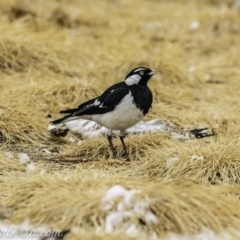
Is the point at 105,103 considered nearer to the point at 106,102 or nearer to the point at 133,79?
the point at 106,102

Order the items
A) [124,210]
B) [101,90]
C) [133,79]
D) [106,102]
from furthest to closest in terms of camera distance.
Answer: [101,90] → [133,79] → [106,102] → [124,210]

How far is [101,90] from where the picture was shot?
774 centimetres

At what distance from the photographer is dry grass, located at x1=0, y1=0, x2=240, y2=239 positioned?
4348 mm

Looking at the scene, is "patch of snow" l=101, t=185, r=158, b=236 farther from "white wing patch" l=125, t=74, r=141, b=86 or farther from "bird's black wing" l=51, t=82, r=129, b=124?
"white wing patch" l=125, t=74, r=141, b=86

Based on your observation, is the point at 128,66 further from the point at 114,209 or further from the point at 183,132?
the point at 114,209

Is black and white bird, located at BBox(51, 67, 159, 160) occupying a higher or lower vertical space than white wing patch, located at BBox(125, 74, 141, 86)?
lower

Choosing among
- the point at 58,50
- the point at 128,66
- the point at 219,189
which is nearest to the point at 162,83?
the point at 128,66

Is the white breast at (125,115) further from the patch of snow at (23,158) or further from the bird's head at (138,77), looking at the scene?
the patch of snow at (23,158)

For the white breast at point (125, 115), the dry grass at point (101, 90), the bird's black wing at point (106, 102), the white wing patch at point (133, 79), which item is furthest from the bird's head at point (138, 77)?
the dry grass at point (101, 90)

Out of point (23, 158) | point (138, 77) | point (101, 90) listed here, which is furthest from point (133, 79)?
point (101, 90)

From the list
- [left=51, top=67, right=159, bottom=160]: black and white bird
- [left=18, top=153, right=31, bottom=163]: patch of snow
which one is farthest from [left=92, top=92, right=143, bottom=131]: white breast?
[left=18, top=153, right=31, bottom=163]: patch of snow

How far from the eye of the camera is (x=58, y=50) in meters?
8.74

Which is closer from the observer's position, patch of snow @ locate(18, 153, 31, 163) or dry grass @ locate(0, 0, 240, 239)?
dry grass @ locate(0, 0, 240, 239)

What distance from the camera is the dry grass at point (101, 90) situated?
4348 mm
